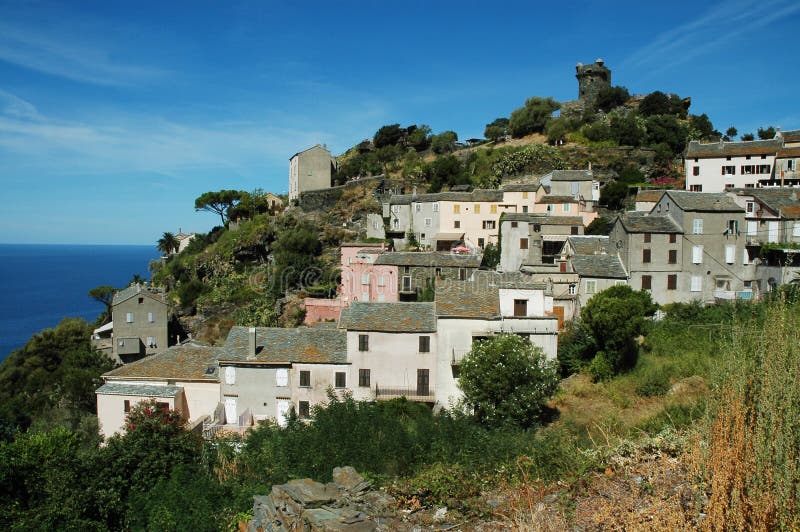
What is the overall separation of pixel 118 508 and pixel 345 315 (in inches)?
586

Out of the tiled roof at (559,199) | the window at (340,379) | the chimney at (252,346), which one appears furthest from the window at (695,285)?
the chimney at (252,346)

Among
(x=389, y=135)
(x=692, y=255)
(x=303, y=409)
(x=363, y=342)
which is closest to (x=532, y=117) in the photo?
(x=389, y=135)

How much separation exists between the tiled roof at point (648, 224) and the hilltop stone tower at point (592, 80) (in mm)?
51565

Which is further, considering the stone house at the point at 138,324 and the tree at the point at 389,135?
the tree at the point at 389,135

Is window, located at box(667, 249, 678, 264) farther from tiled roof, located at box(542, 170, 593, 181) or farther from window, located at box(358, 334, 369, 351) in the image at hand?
tiled roof, located at box(542, 170, 593, 181)

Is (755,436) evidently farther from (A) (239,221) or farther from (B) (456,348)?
(A) (239,221)

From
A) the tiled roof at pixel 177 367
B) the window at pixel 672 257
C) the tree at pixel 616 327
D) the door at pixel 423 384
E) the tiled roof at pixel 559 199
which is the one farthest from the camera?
the tiled roof at pixel 559 199

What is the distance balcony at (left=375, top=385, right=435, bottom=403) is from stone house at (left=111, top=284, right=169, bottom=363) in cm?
2612

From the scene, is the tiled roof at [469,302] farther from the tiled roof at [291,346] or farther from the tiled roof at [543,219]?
the tiled roof at [543,219]

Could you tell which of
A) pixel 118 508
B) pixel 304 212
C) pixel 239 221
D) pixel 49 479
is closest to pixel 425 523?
pixel 118 508

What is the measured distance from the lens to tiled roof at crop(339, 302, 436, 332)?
26.0 m

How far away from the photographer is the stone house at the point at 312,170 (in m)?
63.6

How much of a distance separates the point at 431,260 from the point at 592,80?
53287 mm

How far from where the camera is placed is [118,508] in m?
14.3
